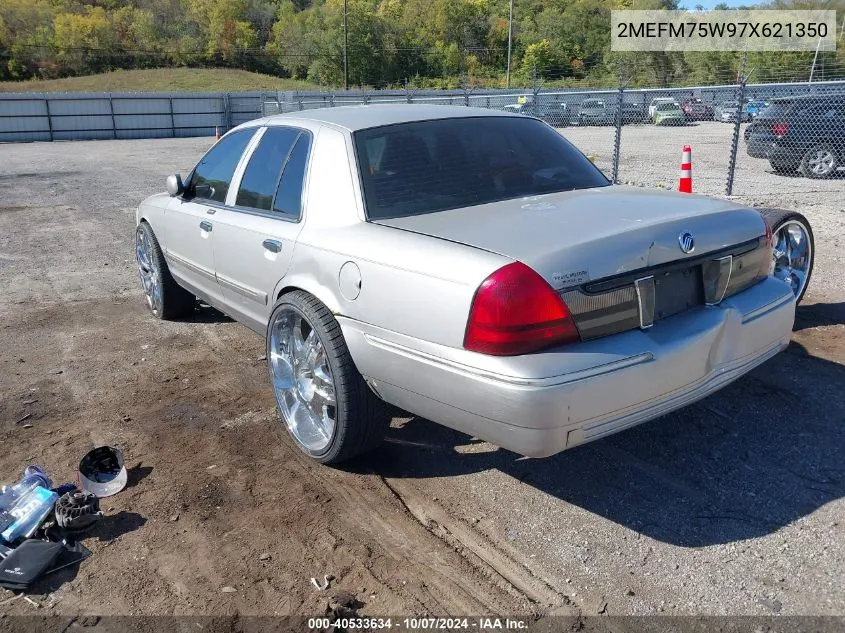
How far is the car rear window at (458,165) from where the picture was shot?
337 cm

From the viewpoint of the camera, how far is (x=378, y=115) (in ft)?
12.7

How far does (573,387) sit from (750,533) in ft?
3.18

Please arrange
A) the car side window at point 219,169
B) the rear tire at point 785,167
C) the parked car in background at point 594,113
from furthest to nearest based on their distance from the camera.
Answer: the parked car in background at point 594,113, the rear tire at point 785,167, the car side window at point 219,169

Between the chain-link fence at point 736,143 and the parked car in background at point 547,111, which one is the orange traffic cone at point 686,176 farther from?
the parked car in background at point 547,111

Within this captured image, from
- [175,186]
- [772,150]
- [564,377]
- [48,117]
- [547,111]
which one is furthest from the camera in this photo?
[48,117]

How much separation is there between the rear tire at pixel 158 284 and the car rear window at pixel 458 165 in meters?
2.62

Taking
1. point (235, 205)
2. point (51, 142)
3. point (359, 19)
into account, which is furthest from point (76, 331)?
point (359, 19)

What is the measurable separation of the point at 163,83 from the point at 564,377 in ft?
245

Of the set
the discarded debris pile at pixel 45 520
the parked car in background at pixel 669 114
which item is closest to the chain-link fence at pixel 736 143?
the parked car in background at pixel 669 114

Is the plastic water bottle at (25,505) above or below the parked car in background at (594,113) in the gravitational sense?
below

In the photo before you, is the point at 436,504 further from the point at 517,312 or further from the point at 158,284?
the point at 158,284

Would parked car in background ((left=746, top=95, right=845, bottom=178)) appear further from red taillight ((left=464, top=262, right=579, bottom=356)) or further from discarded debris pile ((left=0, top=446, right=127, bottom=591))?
discarded debris pile ((left=0, top=446, right=127, bottom=591))

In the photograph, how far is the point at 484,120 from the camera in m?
3.91

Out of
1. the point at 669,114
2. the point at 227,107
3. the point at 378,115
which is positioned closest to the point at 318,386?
the point at 378,115
